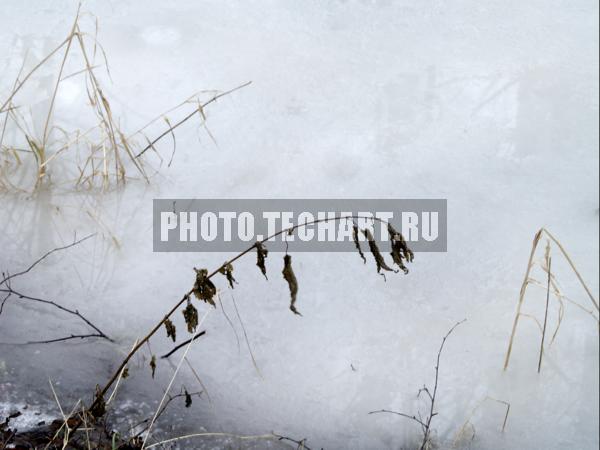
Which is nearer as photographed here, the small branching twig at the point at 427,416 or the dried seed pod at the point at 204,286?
the dried seed pod at the point at 204,286

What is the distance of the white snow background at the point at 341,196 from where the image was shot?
1693mm

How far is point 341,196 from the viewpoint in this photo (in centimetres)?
217

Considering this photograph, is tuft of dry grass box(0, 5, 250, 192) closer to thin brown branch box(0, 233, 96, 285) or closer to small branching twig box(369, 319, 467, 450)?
thin brown branch box(0, 233, 96, 285)

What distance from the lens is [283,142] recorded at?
2328mm

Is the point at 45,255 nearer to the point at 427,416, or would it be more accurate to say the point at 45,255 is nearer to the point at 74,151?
the point at 74,151

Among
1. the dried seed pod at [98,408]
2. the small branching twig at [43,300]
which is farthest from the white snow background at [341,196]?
the dried seed pod at [98,408]

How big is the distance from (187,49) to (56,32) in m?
0.54

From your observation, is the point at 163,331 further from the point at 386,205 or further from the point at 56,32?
the point at 56,32

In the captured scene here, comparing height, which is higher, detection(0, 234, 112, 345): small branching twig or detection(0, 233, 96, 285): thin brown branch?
detection(0, 233, 96, 285): thin brown branch

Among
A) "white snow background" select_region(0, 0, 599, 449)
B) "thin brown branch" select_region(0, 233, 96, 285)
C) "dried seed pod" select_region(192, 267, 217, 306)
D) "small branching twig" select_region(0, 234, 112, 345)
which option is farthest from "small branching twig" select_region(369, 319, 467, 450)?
"thin brown branch" select_region(0, 233, 96, 285)

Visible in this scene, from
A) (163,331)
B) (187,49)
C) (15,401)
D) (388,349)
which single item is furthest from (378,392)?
(187,49)

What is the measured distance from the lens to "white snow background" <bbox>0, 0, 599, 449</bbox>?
1.69m

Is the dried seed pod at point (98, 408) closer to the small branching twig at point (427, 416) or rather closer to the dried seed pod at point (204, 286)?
the dried seed pod at point (204, 286)

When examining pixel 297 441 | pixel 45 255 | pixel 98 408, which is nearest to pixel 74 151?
pixel 45 255
